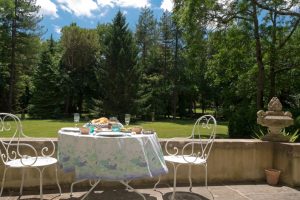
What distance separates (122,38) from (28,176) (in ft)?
83.5

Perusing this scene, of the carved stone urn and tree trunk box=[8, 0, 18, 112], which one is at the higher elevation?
tree trunk box=[8, 0, 18, 112]

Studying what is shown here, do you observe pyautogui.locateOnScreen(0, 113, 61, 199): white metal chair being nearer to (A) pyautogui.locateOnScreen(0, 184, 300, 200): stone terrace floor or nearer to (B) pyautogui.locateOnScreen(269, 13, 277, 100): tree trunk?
(A) pyautogui.locateOnScreen(0, 184, 300, 200): stone terrace floor

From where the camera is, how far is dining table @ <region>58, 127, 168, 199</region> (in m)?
3.03

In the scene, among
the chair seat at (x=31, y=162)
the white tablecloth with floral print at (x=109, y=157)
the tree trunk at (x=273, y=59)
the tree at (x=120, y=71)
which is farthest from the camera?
the tree at (x=120, y=71)

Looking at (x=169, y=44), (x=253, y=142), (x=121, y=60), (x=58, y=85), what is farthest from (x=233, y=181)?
(x=169, y=44)

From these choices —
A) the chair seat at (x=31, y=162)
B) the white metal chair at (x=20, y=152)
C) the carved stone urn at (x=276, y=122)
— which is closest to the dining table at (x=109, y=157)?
the chair seat at (x=31, y=162)

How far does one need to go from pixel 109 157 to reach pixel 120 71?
2550cm

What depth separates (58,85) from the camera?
32281mm

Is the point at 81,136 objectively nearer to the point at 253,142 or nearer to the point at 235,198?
the point at 235,198

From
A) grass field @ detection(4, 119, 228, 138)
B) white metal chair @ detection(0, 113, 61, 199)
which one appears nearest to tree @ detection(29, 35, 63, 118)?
grass field @ detection(4, 119, 228, 138)

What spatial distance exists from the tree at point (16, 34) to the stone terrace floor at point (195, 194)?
29868 mm

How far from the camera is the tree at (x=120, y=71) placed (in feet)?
92.8

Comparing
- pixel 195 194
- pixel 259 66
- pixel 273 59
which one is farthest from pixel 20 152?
pixel 273 59

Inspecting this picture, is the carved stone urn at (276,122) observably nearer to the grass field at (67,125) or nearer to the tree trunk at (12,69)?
the grass field at (67,125)
